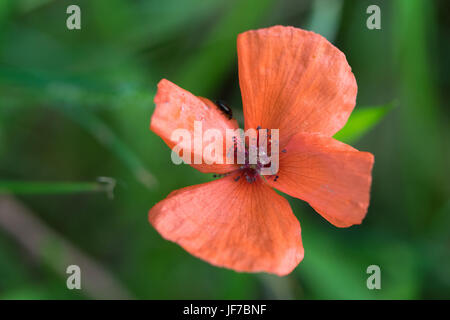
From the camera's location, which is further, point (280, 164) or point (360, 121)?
point (360, 121)

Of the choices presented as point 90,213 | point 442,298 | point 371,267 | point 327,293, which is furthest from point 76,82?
point 442,298

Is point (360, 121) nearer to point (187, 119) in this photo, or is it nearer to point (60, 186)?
point (187, 119)

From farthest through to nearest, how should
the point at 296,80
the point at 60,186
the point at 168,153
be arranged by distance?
1. the point at 168,153
2. the point at 60,186
3. the point at 296,80

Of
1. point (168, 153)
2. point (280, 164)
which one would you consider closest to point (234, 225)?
point (280, 164)

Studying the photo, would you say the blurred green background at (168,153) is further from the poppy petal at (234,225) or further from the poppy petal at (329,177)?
the poppy petal at (329,177)

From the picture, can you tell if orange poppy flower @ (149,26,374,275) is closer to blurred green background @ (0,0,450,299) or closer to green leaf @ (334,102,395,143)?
green leaf @ (334,102,395,143)
